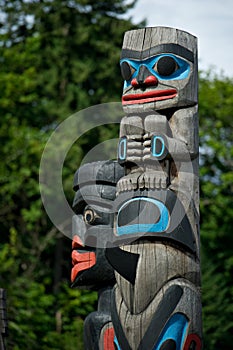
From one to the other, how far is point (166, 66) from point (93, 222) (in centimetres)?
190

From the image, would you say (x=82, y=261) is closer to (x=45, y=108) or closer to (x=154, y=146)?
(x=154, y=146)

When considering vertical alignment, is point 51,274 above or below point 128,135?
below

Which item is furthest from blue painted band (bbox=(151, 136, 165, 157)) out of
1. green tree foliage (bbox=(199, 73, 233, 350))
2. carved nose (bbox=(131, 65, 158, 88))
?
green tree foliage (bbox=(199, 73, 233, 350))

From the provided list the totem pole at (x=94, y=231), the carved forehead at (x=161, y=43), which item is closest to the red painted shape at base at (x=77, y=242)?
the totem pole at (x=94, y=231)

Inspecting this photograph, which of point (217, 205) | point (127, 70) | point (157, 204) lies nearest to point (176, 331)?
point (157, 204)

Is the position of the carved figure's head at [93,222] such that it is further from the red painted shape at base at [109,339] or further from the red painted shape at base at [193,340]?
the red painted shape at base at [193,340]

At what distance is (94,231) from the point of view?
771cm

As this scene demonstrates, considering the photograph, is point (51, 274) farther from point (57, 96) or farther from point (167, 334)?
point (167, 334)

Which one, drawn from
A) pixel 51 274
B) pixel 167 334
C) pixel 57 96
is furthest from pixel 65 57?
pixel 167 334

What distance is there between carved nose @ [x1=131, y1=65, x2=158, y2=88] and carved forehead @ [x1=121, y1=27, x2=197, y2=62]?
0.43 feet

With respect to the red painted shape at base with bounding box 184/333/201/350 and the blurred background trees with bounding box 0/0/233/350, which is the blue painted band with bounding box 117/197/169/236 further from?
the blurred background trees with bounding box 0/0/233/350

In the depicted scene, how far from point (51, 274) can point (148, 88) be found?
14.1 metres

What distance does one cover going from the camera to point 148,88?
22.3ft

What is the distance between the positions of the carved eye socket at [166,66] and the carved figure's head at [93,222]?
4.75 ft
